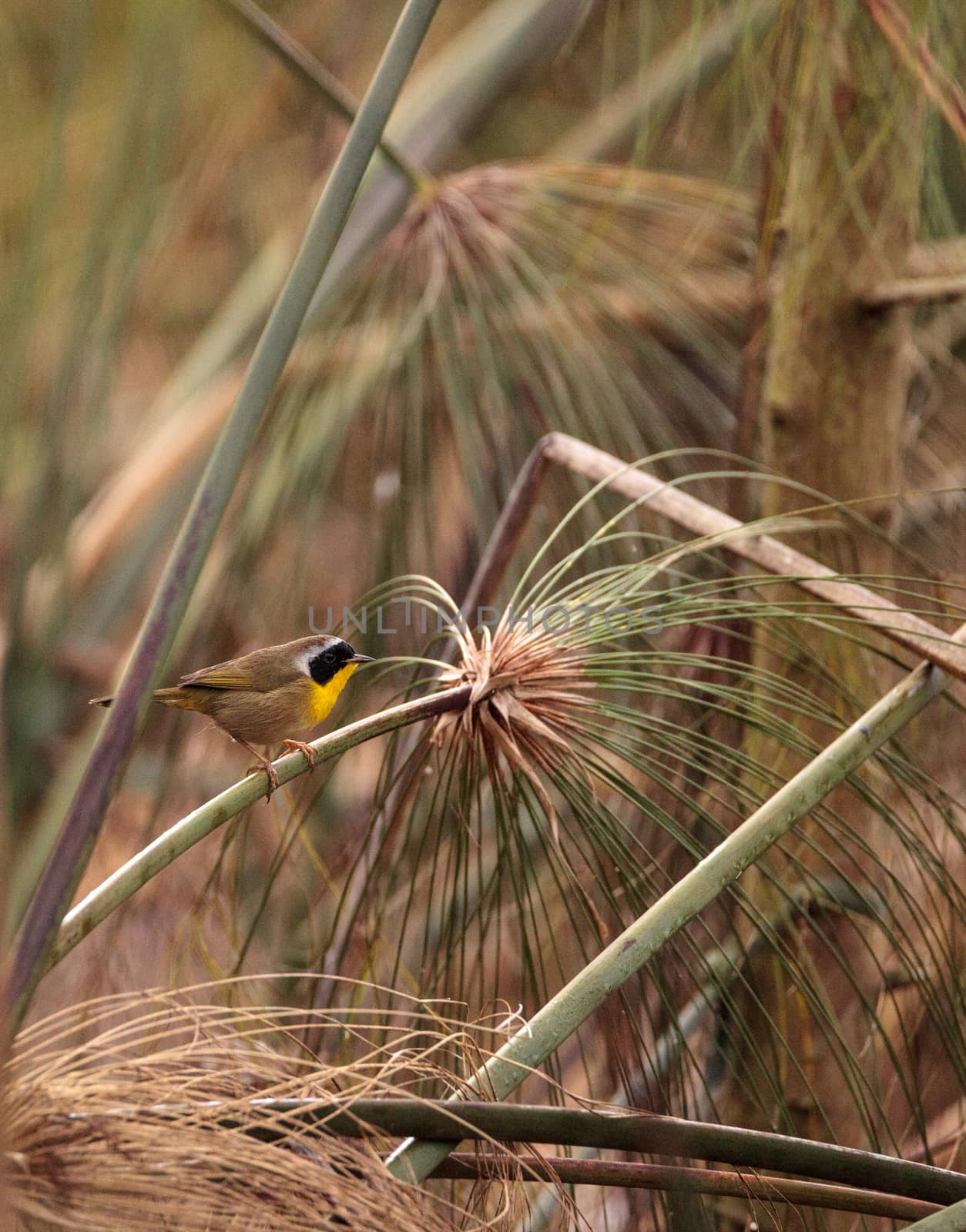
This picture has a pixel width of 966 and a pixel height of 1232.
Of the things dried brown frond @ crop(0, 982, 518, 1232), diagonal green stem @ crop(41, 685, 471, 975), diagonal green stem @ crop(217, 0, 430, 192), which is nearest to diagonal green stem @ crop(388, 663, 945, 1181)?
dried brown frond @ crop(0, 982, 518, 1232)

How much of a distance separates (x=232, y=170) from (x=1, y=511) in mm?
4696

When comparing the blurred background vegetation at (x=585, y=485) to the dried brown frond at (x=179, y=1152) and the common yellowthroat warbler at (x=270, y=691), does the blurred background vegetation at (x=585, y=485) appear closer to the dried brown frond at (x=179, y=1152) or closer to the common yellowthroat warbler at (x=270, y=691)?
the common yellowthroat warbler at (x=270, y=691)

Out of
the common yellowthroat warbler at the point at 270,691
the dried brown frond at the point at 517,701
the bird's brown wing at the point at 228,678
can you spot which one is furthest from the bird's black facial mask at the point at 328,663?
the dried brown frond at the point at 517,701

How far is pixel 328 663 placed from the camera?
6.31 ft

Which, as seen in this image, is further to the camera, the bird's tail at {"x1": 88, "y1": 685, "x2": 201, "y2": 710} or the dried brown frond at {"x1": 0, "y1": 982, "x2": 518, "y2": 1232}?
the bird's tail at {"x1": 88, "y1": 685, "x2": 201, "y2": 710}

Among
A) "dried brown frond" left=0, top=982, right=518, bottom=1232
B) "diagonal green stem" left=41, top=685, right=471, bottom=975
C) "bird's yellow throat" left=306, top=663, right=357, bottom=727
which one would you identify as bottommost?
"dried brown frond" left=0, top=982, right=518, bottom=1232

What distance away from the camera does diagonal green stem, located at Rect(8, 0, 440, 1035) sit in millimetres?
964

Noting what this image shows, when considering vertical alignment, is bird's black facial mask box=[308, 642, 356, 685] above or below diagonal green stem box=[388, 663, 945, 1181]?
above

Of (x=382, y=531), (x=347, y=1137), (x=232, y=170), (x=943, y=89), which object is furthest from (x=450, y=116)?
(x=347, y=1137)

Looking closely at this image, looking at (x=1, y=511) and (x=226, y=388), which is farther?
(x=226, y=388)

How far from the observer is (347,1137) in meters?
1.11

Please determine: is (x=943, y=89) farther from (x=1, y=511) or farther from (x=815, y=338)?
(x=1, y=511)

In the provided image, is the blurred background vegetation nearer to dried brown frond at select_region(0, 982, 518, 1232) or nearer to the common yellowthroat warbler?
the common yellowthroat warbler

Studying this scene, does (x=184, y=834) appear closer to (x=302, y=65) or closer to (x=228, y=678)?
(x=228, y=678)
